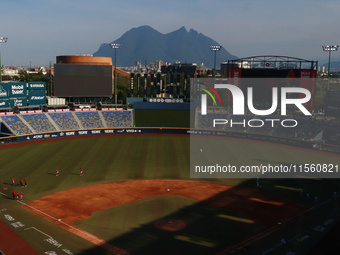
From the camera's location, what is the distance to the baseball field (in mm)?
23625

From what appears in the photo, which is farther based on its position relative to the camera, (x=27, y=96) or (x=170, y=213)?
(x=27, y=96)

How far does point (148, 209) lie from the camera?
30516 millimetres

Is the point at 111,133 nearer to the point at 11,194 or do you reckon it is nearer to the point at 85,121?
the point at 85,121

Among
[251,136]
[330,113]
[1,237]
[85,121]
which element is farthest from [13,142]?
[330,113]

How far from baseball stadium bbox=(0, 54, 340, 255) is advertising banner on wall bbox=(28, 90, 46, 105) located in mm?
3273

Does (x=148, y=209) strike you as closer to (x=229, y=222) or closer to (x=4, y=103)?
(x=229, y=222)

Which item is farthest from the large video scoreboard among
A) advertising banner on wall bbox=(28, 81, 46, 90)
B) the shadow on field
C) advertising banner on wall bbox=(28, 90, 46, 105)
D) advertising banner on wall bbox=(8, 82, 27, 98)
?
the shadow on field

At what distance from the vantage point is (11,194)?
33.8m

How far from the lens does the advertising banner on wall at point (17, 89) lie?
66.2 meters

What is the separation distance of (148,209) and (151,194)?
4270 mm

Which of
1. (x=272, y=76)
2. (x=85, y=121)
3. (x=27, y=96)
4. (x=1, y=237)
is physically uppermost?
(x=272, y=76)

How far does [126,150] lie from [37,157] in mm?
14645

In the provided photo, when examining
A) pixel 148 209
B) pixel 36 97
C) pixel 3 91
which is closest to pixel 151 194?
pixel 148 209

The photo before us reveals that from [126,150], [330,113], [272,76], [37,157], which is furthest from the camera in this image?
[272,76]
